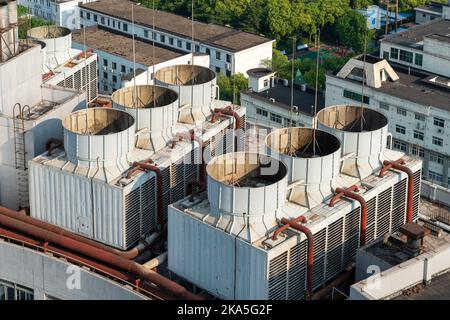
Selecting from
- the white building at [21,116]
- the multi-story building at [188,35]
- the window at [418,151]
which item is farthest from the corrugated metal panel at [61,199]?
the multi-story building at [188,35]

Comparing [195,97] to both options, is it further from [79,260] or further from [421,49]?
[421,49]

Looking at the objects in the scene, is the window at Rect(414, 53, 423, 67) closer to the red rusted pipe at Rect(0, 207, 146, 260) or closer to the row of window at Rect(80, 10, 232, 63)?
the row of window at Rect(80, 10, 232, 63)

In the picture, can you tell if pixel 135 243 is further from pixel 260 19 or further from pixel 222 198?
pixel 260 19

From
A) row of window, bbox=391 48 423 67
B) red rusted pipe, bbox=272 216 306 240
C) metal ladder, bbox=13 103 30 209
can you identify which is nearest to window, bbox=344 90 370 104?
row of window, bbox=391 48 423 67

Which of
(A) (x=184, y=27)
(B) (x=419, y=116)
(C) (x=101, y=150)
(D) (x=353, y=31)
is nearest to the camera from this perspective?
(C) (x=101, y=150)

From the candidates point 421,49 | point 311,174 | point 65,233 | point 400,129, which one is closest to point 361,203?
point 311,174

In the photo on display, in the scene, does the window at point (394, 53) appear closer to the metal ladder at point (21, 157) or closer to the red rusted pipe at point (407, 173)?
the red rusted pipe at point (407, 173)
